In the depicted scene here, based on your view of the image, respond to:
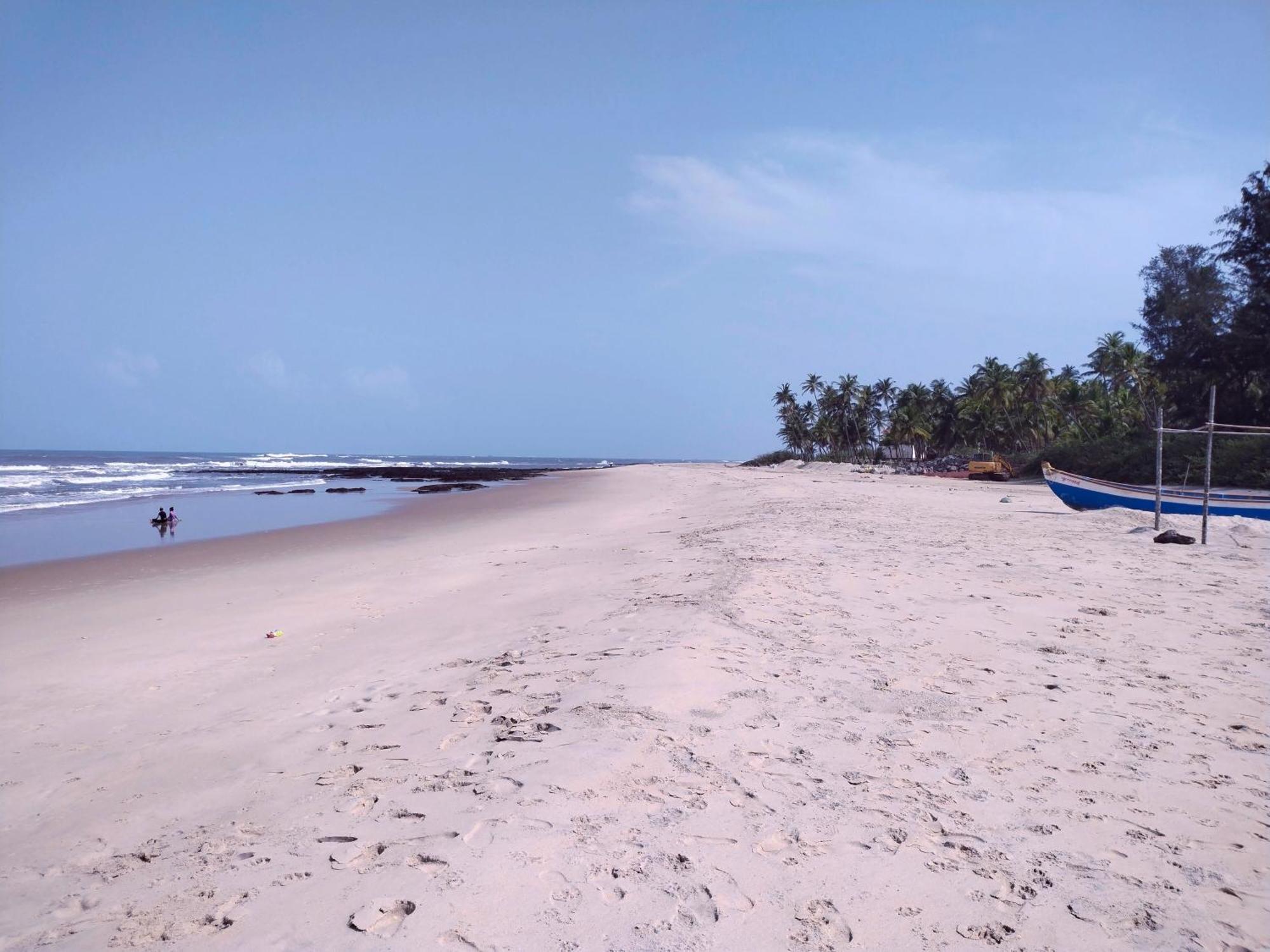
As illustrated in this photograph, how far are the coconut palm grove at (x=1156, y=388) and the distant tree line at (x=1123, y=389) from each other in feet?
0.21

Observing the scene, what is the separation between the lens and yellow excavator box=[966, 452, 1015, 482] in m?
39.3

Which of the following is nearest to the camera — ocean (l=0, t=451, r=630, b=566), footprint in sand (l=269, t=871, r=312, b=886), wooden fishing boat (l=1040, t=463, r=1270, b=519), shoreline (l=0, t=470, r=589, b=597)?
footprint in sand (l=269, t=871, r=312, b=886)

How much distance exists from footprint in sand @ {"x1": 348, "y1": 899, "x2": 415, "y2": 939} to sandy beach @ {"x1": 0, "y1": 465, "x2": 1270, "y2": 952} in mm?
13

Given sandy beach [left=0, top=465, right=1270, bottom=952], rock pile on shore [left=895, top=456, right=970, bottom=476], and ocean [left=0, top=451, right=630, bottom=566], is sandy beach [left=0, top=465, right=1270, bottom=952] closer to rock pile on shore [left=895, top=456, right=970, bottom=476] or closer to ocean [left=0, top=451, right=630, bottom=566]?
ocean [left=0, top=451, right=630, bottom=566]

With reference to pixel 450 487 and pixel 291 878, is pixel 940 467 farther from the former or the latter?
pixel 291 878

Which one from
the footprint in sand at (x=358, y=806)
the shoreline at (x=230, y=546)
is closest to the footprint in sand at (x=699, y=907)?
the footprint in sand at (x=358, y=806)

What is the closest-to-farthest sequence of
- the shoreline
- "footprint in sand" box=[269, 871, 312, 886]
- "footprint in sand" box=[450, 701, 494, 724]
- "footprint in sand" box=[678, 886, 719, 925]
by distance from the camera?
"footprint in sand" box=[678, 886, 719, 925]
"footprint in sand" box=[269, 871, 312, 886]
"footprint in sand" box=[450, 701, 494, 724]
the shoreline

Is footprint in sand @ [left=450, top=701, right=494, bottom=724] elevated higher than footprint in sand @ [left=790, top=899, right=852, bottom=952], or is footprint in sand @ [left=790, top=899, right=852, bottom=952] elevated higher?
footprint in sand @ [left=790, top=899, right=852, bottom=952]

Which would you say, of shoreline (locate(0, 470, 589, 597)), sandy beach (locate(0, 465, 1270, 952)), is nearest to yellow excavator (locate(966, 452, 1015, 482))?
shoreline (locate(0, 470, 589, 597))

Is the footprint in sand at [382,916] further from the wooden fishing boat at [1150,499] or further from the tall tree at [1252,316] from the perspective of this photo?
the tall tree at [1252,316]

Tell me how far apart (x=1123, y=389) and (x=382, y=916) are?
2460 inches

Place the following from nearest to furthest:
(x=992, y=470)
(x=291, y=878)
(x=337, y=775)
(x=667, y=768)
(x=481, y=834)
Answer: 1. (x=291, y=878)
2. (x=481, y=834)
3. (x=667, y=768)
4. (x=337, y=775)
5. (x=992, y=470)

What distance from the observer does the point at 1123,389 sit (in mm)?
53250

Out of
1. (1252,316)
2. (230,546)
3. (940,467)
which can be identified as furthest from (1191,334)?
(230,546)
